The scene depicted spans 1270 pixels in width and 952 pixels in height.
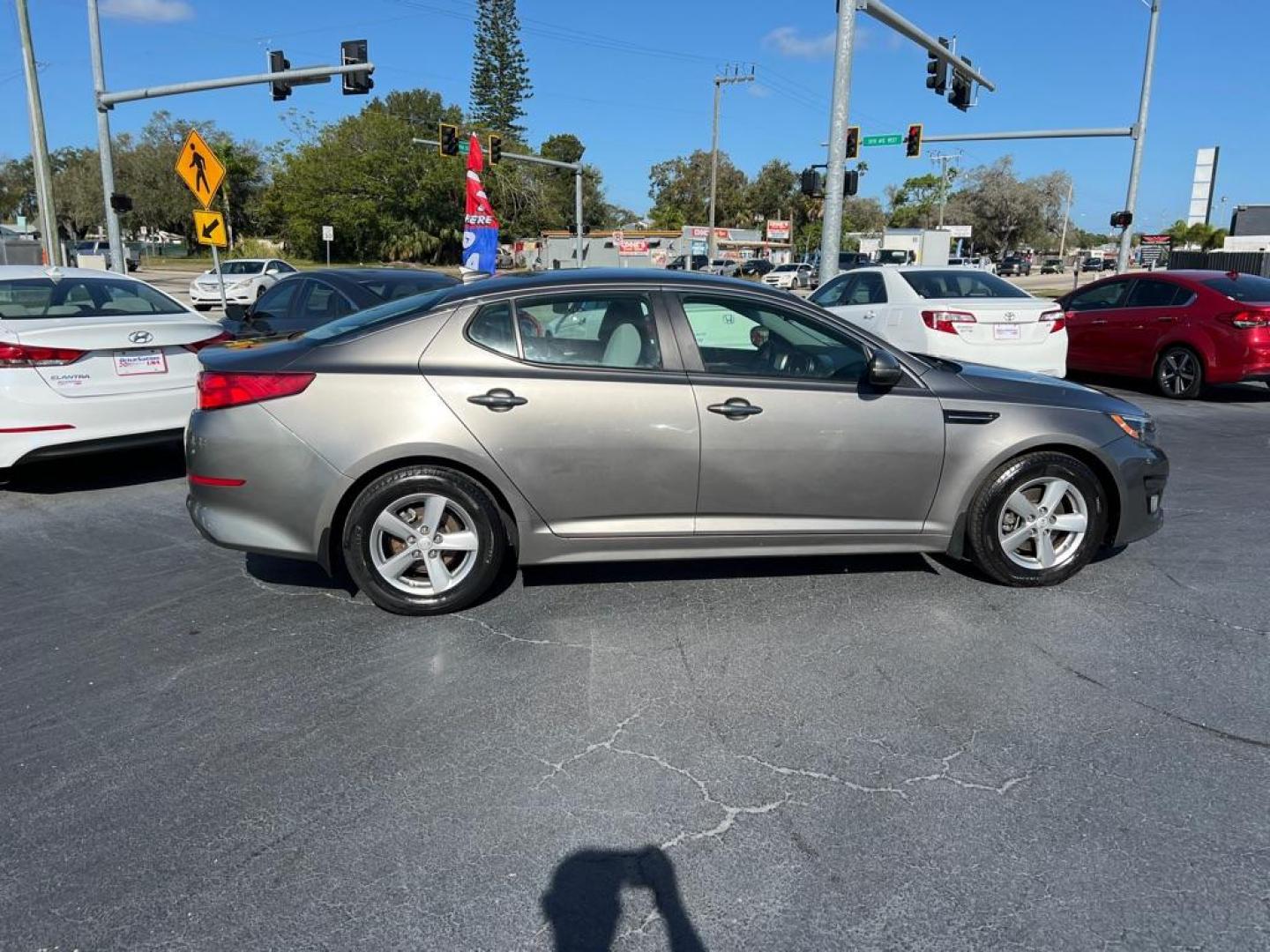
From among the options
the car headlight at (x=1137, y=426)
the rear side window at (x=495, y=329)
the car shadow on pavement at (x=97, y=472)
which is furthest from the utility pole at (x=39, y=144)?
the car headlight at (x=1137, y=426)

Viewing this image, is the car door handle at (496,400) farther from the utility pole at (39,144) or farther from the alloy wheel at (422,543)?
the utility pole at (39,144)

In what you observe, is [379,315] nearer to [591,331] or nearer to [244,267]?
[591,331]

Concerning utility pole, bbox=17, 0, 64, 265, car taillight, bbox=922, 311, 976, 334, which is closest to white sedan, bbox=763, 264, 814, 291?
utility pole, bbox=17, 0, 64, 265

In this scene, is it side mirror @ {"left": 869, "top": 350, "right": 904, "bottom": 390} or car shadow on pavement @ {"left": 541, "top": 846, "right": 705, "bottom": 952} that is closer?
car shadow on pavement @ {"left": 541, "top": 846, "right": 705, "bottom": 952}

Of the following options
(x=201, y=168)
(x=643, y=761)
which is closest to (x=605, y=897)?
(x=643, y=761)

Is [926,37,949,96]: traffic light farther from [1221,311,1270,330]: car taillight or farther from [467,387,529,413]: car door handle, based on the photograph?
[467,387,529,413]: car door handle

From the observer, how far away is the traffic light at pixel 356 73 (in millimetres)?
21094

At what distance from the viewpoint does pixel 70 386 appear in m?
6.26

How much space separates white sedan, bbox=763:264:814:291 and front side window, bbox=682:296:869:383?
38236 millimetres

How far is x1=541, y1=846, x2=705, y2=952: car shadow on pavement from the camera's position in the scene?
238 centimetres

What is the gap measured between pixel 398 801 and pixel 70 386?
4800 millimetres

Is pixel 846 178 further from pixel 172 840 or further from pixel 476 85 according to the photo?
pixel 476 85

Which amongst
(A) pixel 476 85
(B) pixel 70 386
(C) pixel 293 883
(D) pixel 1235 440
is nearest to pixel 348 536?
(C) pixel 293 883

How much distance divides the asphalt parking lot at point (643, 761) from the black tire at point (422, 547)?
0.12 meters
